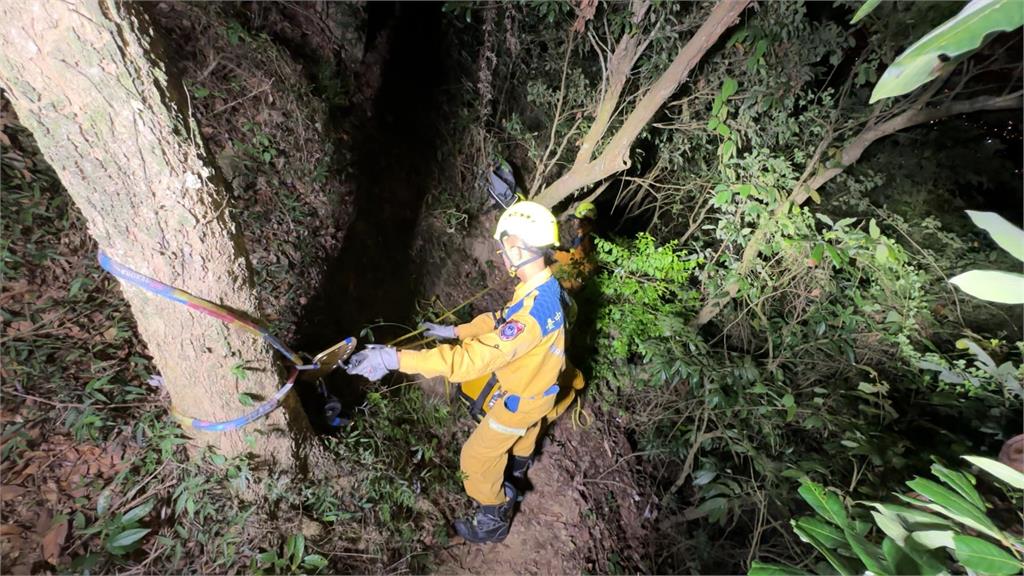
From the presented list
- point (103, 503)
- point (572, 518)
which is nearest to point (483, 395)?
point (572, 518)

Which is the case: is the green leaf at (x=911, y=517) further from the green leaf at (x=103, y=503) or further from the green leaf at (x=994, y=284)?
the green leaf at (x=103, y=503)

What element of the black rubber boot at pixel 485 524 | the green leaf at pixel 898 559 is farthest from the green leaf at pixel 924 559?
the black rubber boot at pixel 485 524

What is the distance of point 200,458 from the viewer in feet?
7.09

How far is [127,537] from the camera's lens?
5.89 feet

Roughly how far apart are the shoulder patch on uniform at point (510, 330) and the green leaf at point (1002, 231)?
193cm

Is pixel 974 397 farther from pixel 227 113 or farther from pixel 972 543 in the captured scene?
pixel 227 113

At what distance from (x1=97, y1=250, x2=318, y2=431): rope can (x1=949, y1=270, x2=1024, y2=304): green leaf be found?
84.6 inches

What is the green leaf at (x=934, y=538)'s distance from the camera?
1021 millimetres

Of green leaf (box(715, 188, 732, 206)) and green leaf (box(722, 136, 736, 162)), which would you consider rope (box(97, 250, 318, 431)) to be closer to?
green leaf (box(715, 188, 732, 206))

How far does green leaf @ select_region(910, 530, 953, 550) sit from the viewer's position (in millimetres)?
1021

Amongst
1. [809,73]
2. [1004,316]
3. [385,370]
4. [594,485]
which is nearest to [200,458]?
[385,370]

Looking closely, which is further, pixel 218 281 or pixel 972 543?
pixel 218 281

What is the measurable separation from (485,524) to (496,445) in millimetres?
Answer: 796

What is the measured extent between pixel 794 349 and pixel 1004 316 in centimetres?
296
